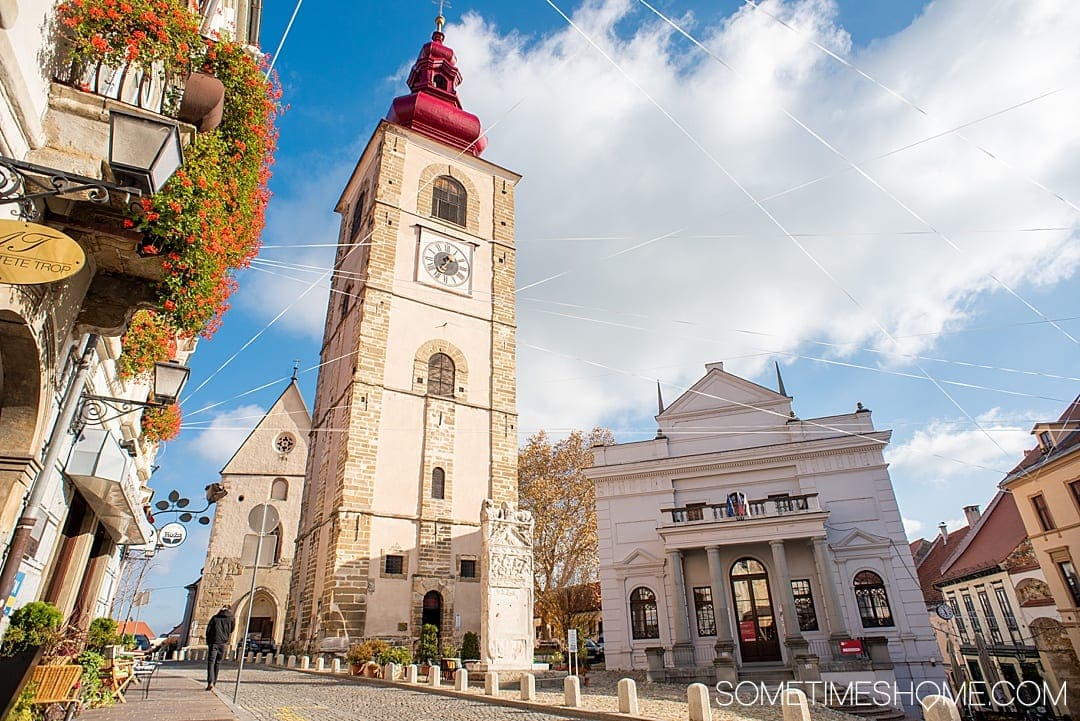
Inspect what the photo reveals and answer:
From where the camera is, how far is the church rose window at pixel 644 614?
2055cm

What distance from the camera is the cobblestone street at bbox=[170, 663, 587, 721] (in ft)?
27.6

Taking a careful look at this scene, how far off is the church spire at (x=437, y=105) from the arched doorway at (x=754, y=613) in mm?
21507

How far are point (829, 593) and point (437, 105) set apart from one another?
88.5 feet

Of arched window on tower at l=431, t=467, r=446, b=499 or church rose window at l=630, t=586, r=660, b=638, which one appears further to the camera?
arched window on tower at l=431, t=467, r=446, b=499

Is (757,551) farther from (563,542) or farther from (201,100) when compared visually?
(201,100)

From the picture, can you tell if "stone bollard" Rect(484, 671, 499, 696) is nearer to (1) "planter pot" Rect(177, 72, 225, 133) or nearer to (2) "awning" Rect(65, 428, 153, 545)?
(2) "awning" Rect(65, 428, 153, 545)

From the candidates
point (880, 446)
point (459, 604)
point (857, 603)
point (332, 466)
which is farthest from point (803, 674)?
point (332, 466)

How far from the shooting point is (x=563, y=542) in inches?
1276

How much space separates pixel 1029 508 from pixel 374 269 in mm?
26649

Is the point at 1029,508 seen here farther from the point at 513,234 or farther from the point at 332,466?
the point at 332,466

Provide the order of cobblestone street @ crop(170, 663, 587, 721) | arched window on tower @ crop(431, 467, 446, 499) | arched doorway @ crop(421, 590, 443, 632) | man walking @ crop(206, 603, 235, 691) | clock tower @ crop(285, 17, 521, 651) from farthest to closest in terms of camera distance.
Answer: arched window on tower @ crop(431, 467, 446, 499) → arched doorway @ crop(421, 590, 443, 632) → clock tower @ crop(285, 17, 521, 651) → man walking @ crop(206, 603, 235, 691) → cobblestone street @ crop(170, 663, 587, 721)

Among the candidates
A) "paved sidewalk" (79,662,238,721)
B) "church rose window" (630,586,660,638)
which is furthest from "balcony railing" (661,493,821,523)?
"paved sidewalk" (79,662,238,721)

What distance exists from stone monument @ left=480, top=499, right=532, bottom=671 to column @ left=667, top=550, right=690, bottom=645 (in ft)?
18.3

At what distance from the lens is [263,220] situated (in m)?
7.05
